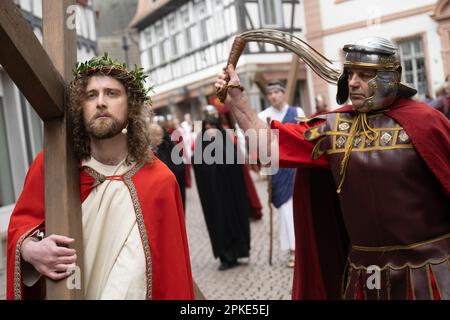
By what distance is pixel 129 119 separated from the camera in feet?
9.50

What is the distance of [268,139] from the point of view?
3338 millimetres

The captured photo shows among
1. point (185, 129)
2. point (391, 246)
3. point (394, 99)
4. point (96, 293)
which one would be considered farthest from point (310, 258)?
point (185, 129)

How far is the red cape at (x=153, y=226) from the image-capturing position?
2.59 m

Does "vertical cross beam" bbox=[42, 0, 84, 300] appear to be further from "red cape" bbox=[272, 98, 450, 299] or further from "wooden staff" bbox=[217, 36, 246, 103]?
"red cape" bbox=[272, 98, 450, 299]

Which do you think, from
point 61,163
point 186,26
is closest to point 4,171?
point 61,163

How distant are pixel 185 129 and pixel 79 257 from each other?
15867 millimetres

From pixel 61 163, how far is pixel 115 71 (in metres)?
0.52

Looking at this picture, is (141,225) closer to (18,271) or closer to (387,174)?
(18,271)

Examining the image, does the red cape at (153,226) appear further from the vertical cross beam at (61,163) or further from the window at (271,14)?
the window at (271,14)

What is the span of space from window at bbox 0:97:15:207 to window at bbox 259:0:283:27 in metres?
5.08

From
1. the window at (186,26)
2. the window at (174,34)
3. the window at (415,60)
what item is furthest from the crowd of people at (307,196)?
the window at (174,34)

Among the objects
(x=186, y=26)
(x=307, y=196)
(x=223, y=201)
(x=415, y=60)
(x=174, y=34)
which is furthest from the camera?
(x=174, y=34)

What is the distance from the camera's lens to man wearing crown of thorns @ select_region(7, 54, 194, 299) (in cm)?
261

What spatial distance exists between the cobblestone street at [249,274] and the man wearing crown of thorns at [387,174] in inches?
96.5
